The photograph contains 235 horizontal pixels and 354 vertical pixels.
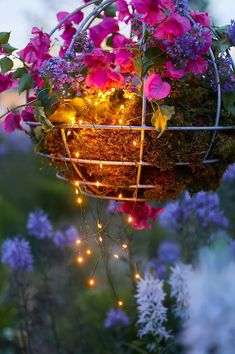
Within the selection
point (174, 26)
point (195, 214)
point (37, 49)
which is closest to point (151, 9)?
point (174, 26)

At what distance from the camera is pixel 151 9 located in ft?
4.88

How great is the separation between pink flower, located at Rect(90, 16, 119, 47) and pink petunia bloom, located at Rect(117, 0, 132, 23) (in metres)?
0.04

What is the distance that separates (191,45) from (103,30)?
567 millimetres

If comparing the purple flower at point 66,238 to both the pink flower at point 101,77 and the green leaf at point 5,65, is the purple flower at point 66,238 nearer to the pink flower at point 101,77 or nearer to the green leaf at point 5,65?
the green leaf at point 5,65

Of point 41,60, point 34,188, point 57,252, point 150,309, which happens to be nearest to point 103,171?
point 41,60

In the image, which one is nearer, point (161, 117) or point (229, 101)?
point (161, 117)

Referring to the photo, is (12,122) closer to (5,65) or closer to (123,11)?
(5,65)

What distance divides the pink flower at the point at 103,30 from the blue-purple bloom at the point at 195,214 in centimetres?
116

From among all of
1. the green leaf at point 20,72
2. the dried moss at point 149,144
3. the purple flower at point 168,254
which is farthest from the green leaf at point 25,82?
the purple flower at point 168,254

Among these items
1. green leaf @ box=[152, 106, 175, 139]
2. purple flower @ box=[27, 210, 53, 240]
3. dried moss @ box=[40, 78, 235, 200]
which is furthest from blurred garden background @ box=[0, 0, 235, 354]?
green leaf @ box=[152, 106, 175, 139]

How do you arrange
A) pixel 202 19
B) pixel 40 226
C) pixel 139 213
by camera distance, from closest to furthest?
pixel 202 19, pixel 139 213, pixel 40 226

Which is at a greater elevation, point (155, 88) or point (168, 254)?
point (168, 254)

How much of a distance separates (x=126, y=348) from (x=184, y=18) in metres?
1.89

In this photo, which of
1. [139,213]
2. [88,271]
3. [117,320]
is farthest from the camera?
[88,271]
